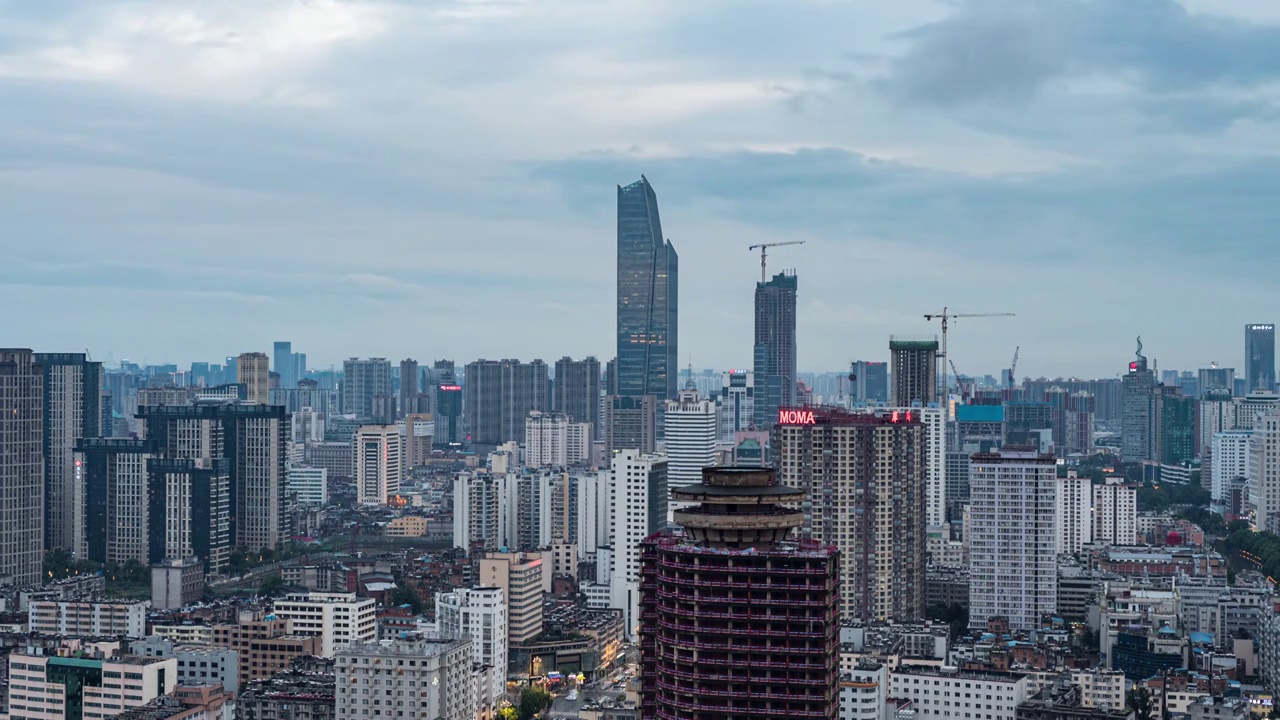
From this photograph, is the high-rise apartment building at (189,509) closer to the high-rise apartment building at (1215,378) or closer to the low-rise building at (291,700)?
the low-rise building at (291,700)

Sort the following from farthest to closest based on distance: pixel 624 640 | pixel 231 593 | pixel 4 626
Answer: pixel 231 593, pixel 624 640, pixel 4 626

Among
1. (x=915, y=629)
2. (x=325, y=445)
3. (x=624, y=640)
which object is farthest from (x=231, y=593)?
(x=325, y=445)

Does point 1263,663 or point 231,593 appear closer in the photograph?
point 1263,663

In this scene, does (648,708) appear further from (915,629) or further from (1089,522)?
(1089,522)

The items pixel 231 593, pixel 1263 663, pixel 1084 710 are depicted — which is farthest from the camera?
pixel 231 593

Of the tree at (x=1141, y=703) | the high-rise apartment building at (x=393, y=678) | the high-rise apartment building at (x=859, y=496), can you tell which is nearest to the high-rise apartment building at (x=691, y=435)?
the high-rise apartment building at (x=859, y=496)

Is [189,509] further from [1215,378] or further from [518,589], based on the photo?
[1215,378]
